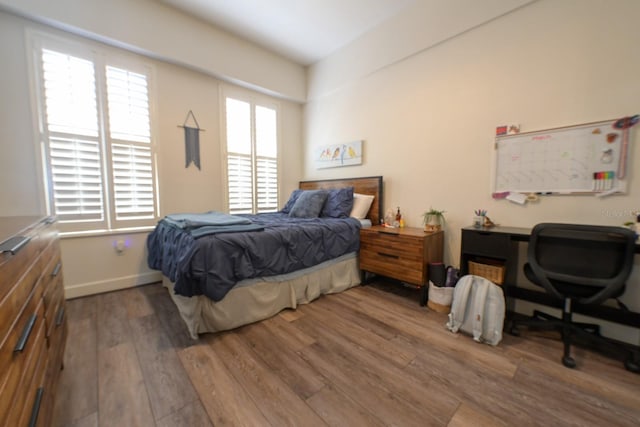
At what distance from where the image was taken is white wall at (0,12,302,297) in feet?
7.23

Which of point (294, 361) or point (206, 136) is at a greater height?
point (206, 136)

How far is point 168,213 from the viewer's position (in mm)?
3084

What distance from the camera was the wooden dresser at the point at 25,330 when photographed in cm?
58

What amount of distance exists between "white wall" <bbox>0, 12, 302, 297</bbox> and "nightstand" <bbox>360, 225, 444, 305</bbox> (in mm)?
2080

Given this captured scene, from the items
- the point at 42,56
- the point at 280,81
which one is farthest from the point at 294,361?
the point at 280,81

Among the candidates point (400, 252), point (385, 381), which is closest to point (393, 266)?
point (400, 252)

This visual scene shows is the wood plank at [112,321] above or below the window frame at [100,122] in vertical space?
below

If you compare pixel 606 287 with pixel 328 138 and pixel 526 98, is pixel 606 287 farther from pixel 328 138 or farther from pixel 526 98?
pixel 328 138

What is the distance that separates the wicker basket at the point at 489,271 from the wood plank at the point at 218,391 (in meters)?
1.93

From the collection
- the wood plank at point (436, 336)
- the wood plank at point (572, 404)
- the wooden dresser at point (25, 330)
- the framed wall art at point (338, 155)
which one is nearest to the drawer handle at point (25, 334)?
the wooden dresser at point (25, 330)

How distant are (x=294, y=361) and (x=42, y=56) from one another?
3.52 metres

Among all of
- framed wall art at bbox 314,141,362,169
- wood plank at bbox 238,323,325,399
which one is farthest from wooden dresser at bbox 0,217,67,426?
framed wall art at bbox 314,141,362,169

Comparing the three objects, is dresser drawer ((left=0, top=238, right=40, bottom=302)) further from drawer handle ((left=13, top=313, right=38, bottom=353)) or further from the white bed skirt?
the white bed skirt

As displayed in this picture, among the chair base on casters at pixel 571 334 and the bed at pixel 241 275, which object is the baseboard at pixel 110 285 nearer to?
the bed at pixel 241 275
